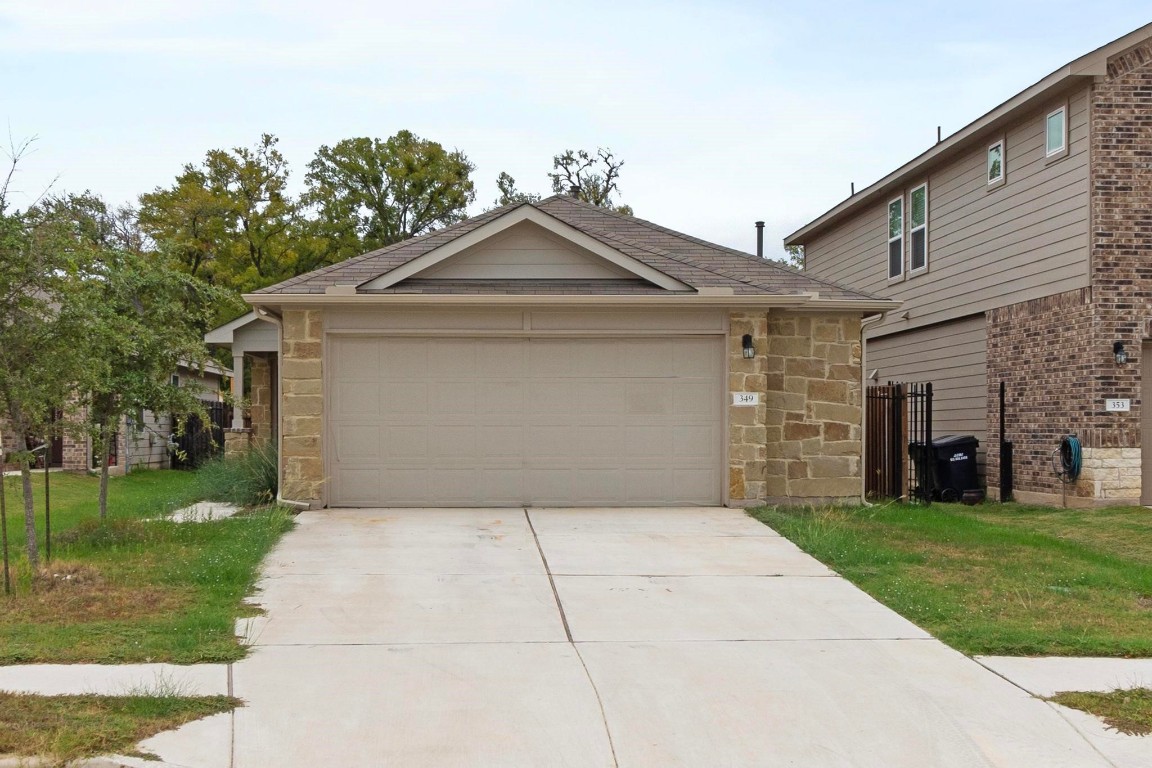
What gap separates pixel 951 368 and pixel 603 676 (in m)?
13.6

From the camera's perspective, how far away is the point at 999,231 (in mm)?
16969

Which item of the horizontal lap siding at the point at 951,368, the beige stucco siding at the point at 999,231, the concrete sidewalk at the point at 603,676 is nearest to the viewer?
the concrete sidewalk at the point at 603,676

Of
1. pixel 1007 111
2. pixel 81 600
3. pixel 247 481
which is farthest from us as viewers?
pixel 1007 111

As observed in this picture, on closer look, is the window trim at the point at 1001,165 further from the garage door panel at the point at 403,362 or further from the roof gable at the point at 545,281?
the garage door panel at the point at 403,362

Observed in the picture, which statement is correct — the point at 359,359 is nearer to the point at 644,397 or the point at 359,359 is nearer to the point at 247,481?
the point at 247,481

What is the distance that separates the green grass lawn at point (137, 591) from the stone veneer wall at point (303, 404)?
760 mm

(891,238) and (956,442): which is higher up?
(891,238)

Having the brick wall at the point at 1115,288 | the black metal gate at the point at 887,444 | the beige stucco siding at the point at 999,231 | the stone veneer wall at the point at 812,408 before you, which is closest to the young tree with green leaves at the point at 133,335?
the stone veneer wall at the point at 812,408

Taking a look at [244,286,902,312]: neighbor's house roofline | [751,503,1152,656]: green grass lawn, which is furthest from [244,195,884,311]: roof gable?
[751,503,1152,656]: green grass lawn

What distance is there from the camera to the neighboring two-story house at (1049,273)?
14430 mm

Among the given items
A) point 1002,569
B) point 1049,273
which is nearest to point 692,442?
point 1002,569

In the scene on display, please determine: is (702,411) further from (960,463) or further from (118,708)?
(118,708)

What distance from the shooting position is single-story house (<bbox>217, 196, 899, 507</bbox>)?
1338 cm

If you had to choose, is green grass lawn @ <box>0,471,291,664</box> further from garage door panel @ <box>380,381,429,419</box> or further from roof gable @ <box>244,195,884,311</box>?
roof gable @ <box>244,195,884,311</box>
